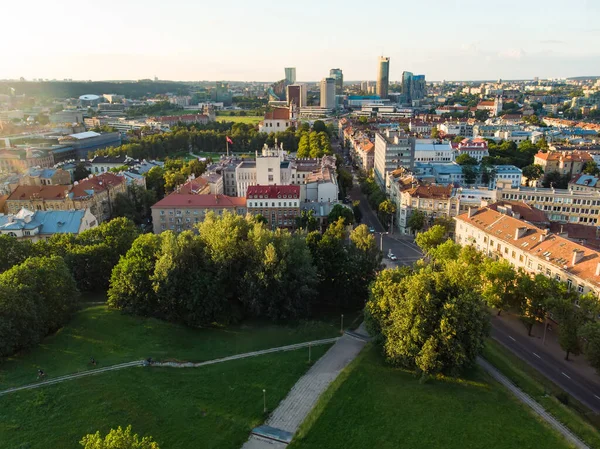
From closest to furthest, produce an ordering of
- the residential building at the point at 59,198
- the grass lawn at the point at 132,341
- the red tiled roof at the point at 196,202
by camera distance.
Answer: the grass lawn at the point at 132,341, the red tiled roof at the point at 196,202, the residential building at the point at 59,198

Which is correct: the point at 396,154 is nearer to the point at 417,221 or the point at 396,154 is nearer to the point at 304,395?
the point at 417,221

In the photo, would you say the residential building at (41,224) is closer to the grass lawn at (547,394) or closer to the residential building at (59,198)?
the residential building at (59,198)

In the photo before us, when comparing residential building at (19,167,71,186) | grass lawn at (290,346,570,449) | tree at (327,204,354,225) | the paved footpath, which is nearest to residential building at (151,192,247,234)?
tree at (327,204,354,225)

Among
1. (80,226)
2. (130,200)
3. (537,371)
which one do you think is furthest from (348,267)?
(130,200)

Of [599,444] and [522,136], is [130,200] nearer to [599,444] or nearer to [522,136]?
[599,444]

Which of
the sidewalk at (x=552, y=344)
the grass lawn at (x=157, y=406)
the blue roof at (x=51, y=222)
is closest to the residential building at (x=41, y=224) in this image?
the blue roof at (x=51, y=222)

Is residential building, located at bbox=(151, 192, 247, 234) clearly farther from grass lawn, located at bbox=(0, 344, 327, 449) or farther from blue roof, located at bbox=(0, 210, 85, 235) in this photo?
grass lawn, located at bbox=(0, 344, 327, 449)
